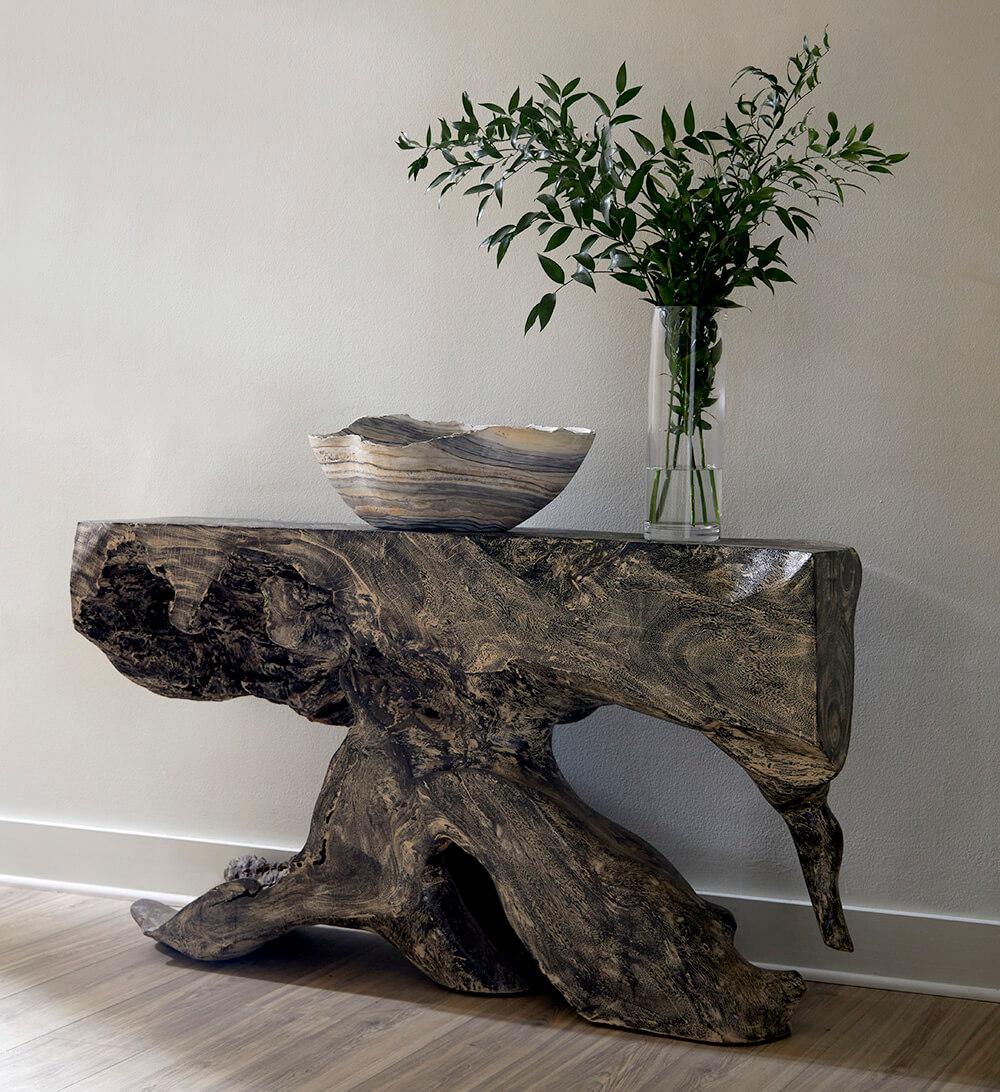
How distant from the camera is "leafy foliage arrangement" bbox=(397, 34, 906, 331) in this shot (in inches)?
72.3

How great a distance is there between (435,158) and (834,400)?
0.85m

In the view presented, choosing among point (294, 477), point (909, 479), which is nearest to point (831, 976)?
point (909, 479)

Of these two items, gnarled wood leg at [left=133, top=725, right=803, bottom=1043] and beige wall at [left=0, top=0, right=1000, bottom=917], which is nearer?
A: gnarled wood leg at [left=133, top=725, right=803, bottom=1043]

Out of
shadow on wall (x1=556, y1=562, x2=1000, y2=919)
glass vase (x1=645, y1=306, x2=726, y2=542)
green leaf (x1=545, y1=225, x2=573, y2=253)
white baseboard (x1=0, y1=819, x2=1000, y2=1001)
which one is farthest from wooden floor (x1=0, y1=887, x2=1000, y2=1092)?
green leaf (x1=545, y1=225, x2=573, y2=253)

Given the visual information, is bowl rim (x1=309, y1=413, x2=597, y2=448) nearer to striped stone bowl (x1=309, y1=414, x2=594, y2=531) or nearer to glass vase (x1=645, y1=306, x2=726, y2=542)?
striped stone bowl (x1=309, y1=414, x2=594, y2=531)

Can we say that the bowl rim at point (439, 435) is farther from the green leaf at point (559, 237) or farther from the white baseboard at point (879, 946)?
the white baseboard at point (879, 946)

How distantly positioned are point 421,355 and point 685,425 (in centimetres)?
66

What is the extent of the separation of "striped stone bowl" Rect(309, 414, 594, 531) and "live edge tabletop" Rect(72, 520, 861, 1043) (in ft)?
0.16

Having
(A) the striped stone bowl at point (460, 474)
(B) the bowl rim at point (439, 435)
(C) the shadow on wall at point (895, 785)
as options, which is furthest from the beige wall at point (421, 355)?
(A) the striped stone bowl at point (460, 474)

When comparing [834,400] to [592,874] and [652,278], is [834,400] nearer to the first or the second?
[652,278]

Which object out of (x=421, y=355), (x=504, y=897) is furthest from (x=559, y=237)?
(x=504, y=897)

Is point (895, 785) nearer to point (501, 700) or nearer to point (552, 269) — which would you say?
point (501, 700)

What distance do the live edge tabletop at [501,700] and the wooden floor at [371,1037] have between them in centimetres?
6

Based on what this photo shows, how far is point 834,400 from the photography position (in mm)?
2100
